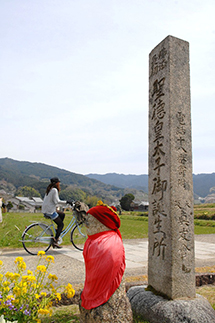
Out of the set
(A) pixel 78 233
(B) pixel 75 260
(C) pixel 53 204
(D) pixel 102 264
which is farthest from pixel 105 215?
(A) pixel 78 233

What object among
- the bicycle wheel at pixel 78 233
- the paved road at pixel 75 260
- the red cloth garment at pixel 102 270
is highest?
the red cloth garment at pixel 102 270

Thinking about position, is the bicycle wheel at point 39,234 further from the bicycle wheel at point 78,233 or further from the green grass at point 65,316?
the green grass at point 65,316

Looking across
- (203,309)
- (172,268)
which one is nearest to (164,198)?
(172,268)

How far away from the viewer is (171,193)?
3244mm

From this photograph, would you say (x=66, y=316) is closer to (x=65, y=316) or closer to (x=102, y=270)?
(x=65, y=316)

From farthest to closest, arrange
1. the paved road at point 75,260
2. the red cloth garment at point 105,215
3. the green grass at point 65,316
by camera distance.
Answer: the paved road at point 75,260 < the green grass at point 65,316 < the red cloth garment at point 105,215

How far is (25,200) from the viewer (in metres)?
58.7

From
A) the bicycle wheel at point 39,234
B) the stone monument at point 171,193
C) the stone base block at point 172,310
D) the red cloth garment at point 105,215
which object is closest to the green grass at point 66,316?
the stone base block at point 172,310

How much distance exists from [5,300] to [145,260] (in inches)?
173

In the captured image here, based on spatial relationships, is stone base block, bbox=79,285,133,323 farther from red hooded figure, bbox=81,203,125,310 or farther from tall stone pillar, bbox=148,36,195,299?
tall stone pillar, bbox=148,36,195,299

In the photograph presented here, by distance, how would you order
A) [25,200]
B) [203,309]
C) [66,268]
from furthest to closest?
1. [25,200]
2. [66,268]
3. [203,309]

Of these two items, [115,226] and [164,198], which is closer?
[115,226]

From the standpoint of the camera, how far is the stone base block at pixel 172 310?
2885 mm

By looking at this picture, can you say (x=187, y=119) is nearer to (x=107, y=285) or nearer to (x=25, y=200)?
(x=107, y=285)
